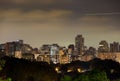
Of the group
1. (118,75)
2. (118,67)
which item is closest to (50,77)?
(118,75)

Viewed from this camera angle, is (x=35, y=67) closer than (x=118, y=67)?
Yes

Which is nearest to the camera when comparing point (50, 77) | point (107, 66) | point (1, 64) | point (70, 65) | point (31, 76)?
point (1, 64)

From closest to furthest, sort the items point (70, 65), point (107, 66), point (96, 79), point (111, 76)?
point (96, 79) < point (111, 76) < point (107, 66) < point (70, 65)

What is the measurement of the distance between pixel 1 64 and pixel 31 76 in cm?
3698

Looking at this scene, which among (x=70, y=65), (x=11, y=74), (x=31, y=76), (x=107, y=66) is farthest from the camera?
(x=70, y=65)

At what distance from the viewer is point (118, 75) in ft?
319

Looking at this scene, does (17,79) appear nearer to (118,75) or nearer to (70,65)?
(118,75)

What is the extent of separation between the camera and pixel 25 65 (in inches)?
2771

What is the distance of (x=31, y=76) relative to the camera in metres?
70.1

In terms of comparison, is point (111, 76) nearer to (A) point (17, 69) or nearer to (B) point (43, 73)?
(B) point (43, 73)

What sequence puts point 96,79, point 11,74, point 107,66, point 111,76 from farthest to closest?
1. point 107,66
2. point 111,76
3. point 11,74
4. point 96,79

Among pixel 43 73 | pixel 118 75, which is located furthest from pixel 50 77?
pixel 118 75

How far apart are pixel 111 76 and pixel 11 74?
113 feet

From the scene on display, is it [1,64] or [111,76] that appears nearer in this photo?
[1,64]
